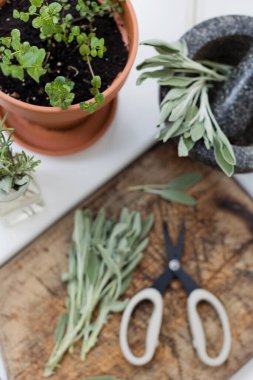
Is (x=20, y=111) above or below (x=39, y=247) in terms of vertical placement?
above

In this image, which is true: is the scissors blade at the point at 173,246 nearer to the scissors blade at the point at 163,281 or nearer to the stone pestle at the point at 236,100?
the scissors blade at the point at 163,281

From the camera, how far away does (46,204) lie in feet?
2.81

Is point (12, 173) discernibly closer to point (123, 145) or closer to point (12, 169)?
point (12, 169)

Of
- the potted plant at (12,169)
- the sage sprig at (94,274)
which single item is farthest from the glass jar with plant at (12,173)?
the sage sprig at (94,274)

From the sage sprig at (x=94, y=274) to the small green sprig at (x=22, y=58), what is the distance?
0.27 m

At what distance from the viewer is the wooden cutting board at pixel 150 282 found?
2.70 feet

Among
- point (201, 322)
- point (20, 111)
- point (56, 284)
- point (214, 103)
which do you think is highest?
point (20, 111)

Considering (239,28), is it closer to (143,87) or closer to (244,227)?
(143,87)

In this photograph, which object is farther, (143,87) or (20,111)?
(143,87)

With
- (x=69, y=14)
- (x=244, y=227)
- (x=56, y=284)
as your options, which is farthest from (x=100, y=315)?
(x=69, y=14)

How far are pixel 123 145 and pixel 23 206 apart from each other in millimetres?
162

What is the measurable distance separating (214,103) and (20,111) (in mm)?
250

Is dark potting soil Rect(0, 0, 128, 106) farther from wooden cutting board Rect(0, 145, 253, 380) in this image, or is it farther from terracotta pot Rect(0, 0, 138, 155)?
wooden cutting board Rect(0, 145, 253, 380)

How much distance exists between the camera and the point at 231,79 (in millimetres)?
789
